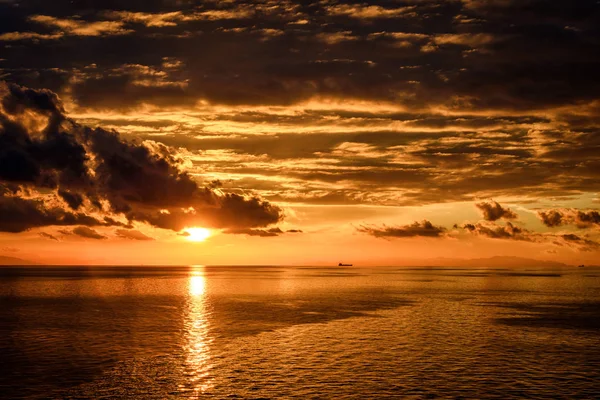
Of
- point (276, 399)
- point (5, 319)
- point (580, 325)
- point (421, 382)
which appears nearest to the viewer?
point (276, 399)

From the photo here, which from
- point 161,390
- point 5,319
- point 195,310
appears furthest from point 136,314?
point 161,390

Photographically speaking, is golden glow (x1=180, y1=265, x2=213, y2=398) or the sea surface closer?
the sea surface

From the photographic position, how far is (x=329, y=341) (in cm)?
6562

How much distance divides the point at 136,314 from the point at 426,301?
62.8 m

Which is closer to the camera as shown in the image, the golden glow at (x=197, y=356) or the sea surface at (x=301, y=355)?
the sea surface at (x=301, y=355)

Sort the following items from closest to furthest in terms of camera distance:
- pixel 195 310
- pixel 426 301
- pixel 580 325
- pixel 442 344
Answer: pixel 442 344 < pixel 580 325 < pixel 195 310 < pixel 426 301

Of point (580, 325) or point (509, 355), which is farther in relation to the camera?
point (580, 325)

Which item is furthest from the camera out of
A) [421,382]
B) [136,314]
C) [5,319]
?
[136,314]

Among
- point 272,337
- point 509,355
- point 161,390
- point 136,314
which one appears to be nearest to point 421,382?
point 509,355

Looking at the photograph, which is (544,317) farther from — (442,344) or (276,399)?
(276,399)

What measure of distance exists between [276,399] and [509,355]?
2875cm

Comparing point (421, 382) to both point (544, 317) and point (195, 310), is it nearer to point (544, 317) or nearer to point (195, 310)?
point (544, 317)

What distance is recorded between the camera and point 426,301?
414ft

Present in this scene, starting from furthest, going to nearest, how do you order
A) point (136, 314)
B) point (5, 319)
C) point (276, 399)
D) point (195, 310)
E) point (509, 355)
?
point (195, 310) → point (136, 314) → point (5, 319) → point (509, 355) → point (276, 399)
